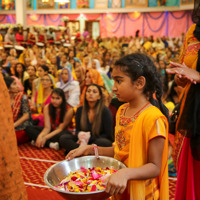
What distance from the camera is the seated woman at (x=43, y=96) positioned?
439 cm

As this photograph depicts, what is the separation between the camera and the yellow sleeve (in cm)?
110

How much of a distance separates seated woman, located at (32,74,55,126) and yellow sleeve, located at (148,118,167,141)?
3357mm

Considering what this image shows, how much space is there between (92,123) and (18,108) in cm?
108

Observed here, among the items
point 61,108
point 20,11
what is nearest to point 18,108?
point 61,108

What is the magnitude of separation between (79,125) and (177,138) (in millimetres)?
2033

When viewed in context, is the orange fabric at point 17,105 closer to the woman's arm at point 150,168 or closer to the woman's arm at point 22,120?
the woman's arm at point 22,120

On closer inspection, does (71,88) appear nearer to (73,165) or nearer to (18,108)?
(18,108)

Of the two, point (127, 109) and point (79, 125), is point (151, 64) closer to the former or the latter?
point (127, 109)

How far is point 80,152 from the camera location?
1.30m

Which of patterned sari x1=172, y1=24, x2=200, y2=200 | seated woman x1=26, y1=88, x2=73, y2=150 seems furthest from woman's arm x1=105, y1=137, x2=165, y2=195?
seated woman x1=26, y1=88, x2=73, y2=150

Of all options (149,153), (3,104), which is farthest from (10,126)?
(149,153)

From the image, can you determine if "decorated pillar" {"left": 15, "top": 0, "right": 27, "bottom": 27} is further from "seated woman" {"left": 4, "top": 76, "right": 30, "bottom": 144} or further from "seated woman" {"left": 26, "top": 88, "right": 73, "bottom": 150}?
"seated woman" {"left": 26, "top": 88, "right": 73, "bottom": 150}

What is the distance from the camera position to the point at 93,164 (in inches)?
52.8

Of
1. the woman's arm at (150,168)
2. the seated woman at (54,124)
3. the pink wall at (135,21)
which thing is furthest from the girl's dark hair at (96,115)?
the pink wall at (135,21)
